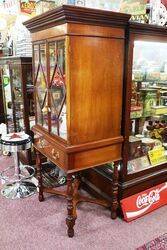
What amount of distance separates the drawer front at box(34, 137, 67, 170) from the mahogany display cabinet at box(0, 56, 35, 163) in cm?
80

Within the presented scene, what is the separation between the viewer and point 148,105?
2301mm

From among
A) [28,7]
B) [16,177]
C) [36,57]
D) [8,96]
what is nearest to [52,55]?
[36,57]

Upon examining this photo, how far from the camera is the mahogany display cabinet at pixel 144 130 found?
2.08m

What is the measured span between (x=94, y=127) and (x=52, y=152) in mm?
411

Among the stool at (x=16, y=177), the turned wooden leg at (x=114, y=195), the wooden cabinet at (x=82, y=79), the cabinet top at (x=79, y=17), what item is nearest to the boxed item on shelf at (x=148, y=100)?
the wooden cabinet at (x=82, y=79)

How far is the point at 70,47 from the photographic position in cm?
148

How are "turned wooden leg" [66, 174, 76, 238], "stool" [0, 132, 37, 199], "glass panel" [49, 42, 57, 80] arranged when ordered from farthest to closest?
"stool" [0, 132, 37, 199] → "turned wooden leg" [66, 174, 76, 238] → "glass panel" [49, 42, 57, 80]

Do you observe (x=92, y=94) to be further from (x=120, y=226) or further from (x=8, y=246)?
(x=8, y=246)

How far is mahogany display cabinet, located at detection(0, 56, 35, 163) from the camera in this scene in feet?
8.98

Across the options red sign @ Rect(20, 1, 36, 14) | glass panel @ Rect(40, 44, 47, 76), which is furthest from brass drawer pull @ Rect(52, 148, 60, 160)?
red sign @ Rect(20, 1, 36, 14)

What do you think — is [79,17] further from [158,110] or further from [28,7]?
[28,7]

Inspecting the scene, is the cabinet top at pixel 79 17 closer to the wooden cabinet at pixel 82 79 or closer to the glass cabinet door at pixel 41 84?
the wooden cabinet at pixel 82 79

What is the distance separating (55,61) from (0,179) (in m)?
1.84

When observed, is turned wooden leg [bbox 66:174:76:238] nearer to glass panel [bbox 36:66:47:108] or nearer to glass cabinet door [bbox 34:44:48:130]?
glass cabinet door [bbox 34:44:48:130]
